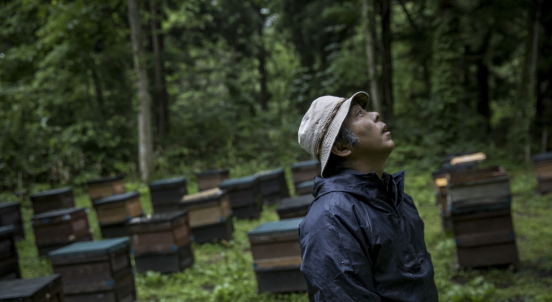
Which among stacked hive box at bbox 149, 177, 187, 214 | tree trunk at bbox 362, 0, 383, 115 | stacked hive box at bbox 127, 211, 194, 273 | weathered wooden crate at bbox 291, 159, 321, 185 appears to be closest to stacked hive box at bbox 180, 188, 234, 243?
stacked hive box at bbox 127, 211, 194, 273

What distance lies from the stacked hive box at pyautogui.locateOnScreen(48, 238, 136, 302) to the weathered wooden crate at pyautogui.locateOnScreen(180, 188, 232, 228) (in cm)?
213

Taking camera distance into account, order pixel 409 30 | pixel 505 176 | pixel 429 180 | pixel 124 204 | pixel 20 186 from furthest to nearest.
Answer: pixel 409 30 → pixel 20 186 → pixel 429 180 → pixel 124 204 → pixel 505 176

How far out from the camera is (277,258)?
5.02 m

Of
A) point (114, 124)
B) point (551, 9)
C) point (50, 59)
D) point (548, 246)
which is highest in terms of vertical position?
point (50, 59)

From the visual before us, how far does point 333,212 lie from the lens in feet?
5.20

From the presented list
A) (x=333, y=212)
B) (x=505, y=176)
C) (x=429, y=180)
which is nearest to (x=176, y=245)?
(x=505, y=176)

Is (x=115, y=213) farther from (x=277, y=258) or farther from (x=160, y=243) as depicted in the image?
(x=277, y=258)

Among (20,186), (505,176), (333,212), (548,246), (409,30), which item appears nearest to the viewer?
(333,212)

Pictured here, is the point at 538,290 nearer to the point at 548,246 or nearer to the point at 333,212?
the point at 548,246

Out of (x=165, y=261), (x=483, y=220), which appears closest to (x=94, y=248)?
(x=165, y=261)

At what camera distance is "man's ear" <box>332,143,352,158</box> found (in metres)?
1.82

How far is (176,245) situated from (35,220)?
2.98m

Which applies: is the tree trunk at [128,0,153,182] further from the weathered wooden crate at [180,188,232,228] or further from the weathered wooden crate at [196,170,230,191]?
the weathered wooden crate at [180,188,232,228]

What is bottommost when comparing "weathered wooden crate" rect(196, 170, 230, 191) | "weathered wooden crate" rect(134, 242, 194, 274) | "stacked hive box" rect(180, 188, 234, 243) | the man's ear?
"weathered wooden crate" rect(134, 242, 194, 274)
